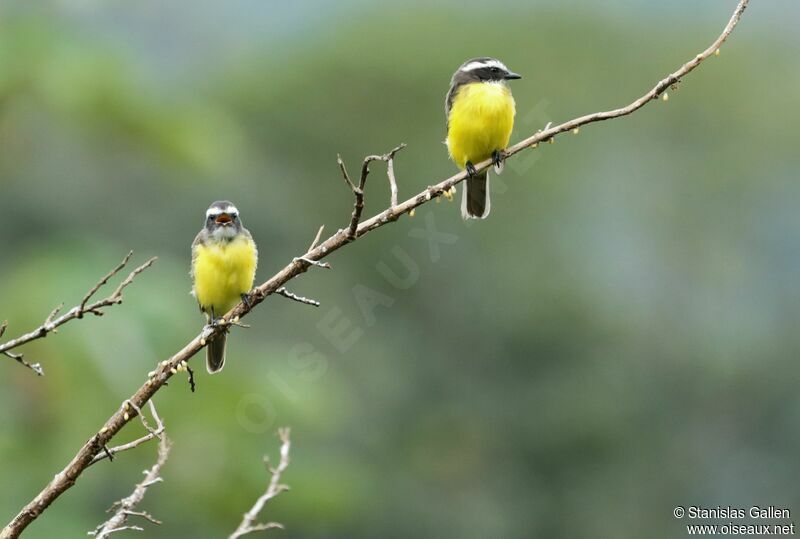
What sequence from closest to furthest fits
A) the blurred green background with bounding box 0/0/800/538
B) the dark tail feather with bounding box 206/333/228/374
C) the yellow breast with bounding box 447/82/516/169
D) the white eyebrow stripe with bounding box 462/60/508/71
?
the dark tail feather with bounding box 206/333/228/374
the yellow breast with bounding box 447/82/516/169
the white eyebrow stripe with bounding box 462/60/508/71
the blurred green background with bounding box 0/0/800/538

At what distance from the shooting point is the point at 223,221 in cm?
572

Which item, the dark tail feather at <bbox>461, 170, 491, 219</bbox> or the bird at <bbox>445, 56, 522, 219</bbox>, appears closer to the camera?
the bird at <bbox>445, 56, 522, 219</bbox>

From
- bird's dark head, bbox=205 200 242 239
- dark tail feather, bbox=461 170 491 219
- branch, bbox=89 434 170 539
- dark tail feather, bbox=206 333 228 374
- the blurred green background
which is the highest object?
the blurred green background

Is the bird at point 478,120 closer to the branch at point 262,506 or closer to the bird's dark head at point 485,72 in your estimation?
the bird's dark head at point 485,72

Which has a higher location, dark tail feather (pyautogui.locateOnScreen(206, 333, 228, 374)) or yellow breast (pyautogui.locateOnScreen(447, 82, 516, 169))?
yellow breast (pyautogui.locateOnScreen(447, 82, 516, 169))

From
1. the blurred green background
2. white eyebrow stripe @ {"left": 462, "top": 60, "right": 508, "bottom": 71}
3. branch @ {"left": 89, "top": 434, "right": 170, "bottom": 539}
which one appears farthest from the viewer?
the blurred green background

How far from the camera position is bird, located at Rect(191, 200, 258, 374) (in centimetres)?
568

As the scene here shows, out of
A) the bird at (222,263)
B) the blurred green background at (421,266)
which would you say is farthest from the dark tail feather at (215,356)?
the blurred green background at (421,266)

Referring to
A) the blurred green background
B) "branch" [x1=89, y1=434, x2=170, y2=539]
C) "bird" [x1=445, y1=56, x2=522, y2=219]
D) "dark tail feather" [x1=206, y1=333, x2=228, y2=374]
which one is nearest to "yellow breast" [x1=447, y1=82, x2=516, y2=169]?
"bird" [x1=445, y1=56, x2=522, y2=219]

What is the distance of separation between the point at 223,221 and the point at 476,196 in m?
1.60

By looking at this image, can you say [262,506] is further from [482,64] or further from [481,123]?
[482,64]

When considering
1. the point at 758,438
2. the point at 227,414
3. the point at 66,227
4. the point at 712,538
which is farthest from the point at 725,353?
the point at 227,414

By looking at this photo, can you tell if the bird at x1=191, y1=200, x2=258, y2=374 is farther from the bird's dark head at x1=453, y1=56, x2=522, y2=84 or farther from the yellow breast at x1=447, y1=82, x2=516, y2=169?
the bird's dark head at x1=453, y1=56, x2=522, y2=84

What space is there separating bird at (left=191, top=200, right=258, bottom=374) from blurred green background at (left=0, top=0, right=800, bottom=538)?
557cm
